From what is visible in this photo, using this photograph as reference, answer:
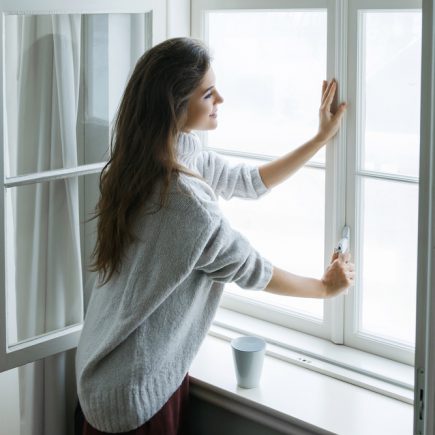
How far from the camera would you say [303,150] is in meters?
2.00

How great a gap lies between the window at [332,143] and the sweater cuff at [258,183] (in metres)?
0.14

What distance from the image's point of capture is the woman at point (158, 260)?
5.63ft

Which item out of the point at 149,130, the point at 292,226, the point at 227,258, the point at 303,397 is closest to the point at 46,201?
the point at 149,130

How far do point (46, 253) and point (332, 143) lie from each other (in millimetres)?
745

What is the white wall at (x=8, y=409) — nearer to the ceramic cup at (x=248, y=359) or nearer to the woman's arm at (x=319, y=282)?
the ceramic cup at (x=248, y=359)

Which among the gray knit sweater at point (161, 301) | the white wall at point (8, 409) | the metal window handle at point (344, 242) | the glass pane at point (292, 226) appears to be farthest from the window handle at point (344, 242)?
the white wall at point (8, 409)

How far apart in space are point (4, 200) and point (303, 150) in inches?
27.8

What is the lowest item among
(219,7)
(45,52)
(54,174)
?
(54,174)

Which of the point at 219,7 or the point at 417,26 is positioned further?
the point at 219,7

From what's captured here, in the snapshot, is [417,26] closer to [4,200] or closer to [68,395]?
[4,200]

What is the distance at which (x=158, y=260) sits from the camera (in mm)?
1725

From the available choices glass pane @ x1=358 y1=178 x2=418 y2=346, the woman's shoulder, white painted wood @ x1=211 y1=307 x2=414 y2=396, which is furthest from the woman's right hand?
the woman's shoulder

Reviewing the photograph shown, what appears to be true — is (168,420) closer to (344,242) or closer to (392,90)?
(344,242)

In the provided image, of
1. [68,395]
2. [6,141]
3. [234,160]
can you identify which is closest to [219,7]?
[234,160]
